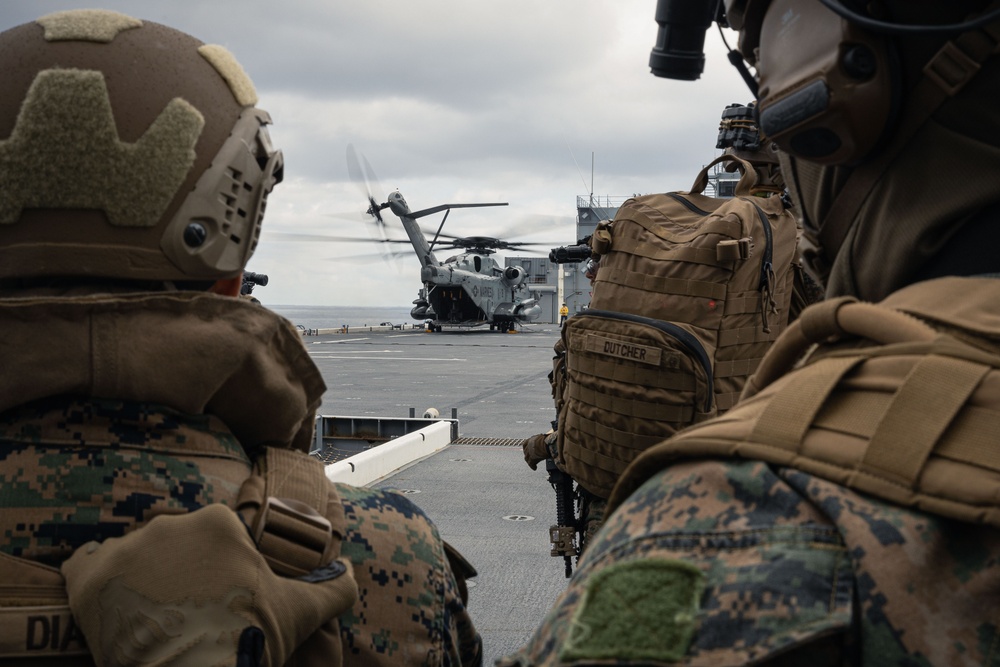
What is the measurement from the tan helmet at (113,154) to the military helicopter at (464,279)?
3432cm

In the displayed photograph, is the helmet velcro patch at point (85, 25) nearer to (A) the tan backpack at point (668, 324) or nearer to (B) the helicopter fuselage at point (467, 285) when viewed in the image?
(A) the tan backpack at point (668, 324)

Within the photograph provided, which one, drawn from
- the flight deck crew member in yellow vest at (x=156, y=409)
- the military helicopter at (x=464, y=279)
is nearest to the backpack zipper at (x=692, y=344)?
the flight deck crew member in yellow vest at (x=156, y=409)

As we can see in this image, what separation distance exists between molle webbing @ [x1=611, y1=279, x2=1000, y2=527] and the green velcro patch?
14 cm

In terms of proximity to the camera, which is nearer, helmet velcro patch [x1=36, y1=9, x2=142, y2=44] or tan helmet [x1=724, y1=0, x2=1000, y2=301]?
tan helmet [x1=724, y1=0, x2=1000, y2=301]

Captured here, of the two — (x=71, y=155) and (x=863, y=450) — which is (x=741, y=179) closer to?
(x=71, y=155)

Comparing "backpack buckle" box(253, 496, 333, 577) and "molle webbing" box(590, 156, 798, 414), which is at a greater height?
"molle webbing" box(590, 156, 798, 414)

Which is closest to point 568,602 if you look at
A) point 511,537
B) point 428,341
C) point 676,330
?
point 676,330

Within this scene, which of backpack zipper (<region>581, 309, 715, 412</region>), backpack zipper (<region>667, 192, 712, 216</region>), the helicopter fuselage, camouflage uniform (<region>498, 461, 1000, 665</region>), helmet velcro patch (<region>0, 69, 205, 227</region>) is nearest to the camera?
camouflage uniform (<region>498, 461, 1000, 665</region>)

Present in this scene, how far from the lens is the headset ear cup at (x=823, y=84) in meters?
1.06

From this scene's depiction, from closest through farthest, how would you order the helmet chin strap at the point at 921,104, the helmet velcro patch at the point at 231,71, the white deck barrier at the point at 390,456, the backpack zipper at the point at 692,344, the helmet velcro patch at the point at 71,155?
1. the helmet chin strap at the point at 921,104
2. the helmet velcro patch at the point at 71,155
3. the helmet velcro patch at the point at 231,71
4. the backpack zipper at the point at 692,344
5. the white deck barrier at the point at 390,456

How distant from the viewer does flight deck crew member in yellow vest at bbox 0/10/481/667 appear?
124 cm

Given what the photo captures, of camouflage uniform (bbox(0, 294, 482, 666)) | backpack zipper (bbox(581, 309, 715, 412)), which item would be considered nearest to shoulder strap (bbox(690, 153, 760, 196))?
backpack zipper (bbox(581, 309, 715, 412))

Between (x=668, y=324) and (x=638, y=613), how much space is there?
226 cm

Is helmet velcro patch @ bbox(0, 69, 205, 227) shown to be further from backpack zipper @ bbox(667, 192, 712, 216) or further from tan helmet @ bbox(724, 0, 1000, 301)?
backpack zipper @ bbox(667, 192, 712, 216)
